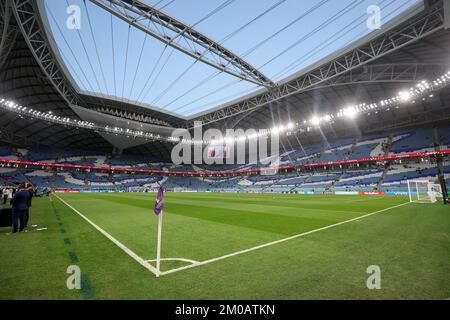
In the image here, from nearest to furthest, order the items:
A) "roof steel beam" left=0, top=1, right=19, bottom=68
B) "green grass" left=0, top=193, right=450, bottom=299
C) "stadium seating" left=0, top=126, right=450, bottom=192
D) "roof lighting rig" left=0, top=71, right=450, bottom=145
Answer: "green grass" left=0, top=193, right=450, bottom=299 → "roof steel beam" left=0, top=1, right=19, bottom=68 → "roof lighting rig" left=0, top=71, right=450, bottom=145 → "stadium seating" left=0, top=126, right=450, bottom=192

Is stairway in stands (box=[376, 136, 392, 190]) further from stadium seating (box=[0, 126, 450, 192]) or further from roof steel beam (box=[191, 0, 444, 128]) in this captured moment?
roof steel beam (box=[191, 0, 444, 128])

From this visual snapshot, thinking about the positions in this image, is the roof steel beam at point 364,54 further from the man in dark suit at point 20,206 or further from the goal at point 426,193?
the man in dark suit at point 20,206

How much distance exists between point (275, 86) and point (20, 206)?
2948 cm

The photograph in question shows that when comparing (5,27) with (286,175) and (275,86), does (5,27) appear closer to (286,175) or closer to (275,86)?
(275,86)

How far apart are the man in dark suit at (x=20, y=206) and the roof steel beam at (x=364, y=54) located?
2825 cm

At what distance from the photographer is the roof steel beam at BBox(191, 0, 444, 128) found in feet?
60.5

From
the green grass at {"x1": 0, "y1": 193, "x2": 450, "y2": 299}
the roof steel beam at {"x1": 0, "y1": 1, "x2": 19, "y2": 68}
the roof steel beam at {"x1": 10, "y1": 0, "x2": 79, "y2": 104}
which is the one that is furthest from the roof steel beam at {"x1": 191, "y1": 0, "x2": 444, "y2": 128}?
the roof steel beam at {"x1": 0, "y1": 1, "x2": 19, "y2": 68}

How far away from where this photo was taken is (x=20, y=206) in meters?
7.75

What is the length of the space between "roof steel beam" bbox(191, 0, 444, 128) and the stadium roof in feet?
0.28

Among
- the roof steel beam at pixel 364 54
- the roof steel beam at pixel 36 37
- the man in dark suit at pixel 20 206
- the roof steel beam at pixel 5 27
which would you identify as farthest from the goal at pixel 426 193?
the roof steel beam at pixel 36 37

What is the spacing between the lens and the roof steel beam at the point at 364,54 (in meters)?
18.5

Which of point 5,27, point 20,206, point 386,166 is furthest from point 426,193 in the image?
point 5,27

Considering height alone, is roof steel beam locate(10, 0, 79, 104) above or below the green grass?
above

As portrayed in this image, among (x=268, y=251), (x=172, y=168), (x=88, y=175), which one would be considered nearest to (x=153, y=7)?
(x=268, y=251)
